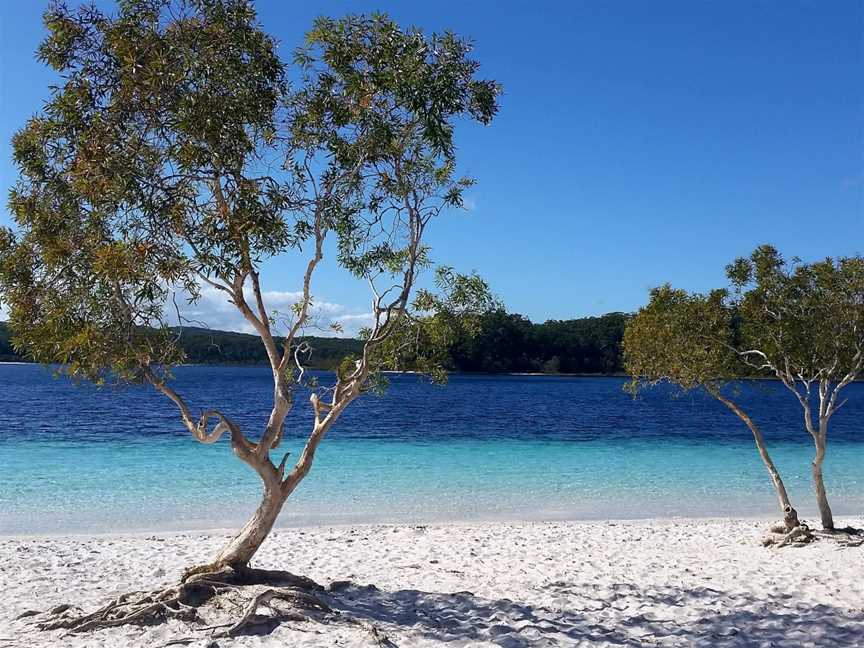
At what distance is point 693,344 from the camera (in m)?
14.5

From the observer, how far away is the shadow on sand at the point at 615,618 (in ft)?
27.6

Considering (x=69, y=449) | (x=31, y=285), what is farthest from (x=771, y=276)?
(x=69, y=449)

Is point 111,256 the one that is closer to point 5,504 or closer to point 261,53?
point 261,53

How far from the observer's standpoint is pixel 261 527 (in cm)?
930

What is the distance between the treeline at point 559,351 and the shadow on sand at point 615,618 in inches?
3693

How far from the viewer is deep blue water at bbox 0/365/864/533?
19.0 meters

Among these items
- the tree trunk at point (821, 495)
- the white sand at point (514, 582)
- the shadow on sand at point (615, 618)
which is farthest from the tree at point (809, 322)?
the shadow on sand at point (615, 618)

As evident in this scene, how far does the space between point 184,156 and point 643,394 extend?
76.9 m

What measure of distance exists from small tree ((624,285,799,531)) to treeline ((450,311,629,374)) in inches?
3490

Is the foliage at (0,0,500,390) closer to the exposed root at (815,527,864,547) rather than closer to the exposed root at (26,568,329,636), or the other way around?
the exposed root at (26,568,329,636)

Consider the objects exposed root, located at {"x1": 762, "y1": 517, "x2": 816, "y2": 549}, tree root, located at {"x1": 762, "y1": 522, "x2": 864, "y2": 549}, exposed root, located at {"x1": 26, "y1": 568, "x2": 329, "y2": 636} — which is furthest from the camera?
exposed root, located at {"x1": 762, "y1": 517, "x2": 816, "y2": 549}

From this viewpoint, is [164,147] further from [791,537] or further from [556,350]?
[556,350]

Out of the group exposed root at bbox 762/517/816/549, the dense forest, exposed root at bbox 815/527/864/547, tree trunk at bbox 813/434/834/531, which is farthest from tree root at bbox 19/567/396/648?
the dense forest

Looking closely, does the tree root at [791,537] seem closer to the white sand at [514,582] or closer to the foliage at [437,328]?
the white sand at [514,582]
